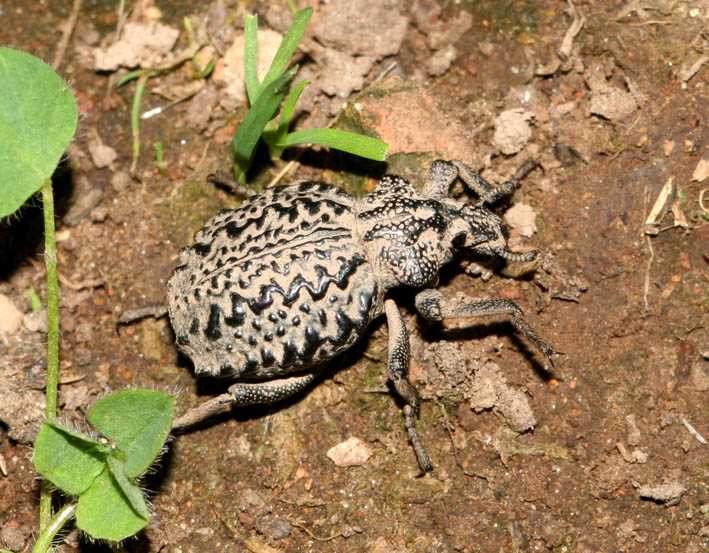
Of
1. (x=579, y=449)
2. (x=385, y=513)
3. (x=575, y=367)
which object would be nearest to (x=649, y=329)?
(x=575, y=367)

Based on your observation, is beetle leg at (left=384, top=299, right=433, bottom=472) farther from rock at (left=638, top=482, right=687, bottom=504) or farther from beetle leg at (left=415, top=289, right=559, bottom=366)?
rock at (left=638, top=482, right=687, bottom=504)

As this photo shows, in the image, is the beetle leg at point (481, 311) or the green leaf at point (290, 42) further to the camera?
the green leaf at point (290, 42)

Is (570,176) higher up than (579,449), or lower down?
higher up

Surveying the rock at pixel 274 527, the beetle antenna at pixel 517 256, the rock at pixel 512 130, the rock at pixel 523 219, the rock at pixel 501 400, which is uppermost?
the rock at pixel 512 130

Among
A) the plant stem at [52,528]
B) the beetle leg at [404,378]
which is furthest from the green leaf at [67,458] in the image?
the beetle leg at [404,378]

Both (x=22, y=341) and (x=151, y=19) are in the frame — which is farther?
(x=151, y=19)

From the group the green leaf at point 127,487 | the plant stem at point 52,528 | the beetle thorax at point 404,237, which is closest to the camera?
the green leaf at point 127,487

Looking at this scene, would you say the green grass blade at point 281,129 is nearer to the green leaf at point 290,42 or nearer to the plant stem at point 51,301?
the green leaf at point 290,42

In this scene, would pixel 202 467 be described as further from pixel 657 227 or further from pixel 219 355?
pixel 657 227

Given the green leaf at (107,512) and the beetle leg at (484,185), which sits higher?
the beetle leg at (484,185)
